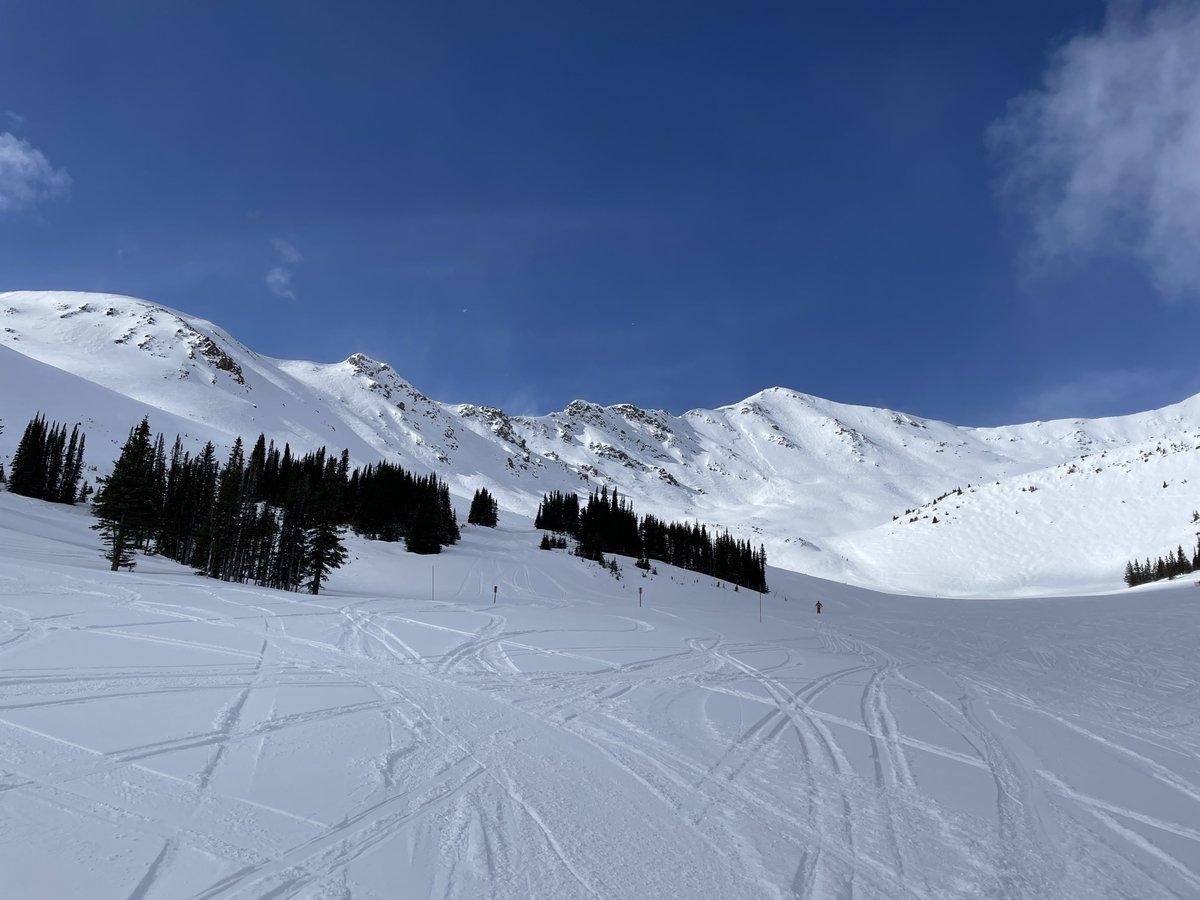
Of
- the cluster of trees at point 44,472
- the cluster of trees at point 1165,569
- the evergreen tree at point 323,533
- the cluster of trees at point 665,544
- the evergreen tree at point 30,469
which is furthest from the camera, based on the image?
the cluster of trees at point 665,544

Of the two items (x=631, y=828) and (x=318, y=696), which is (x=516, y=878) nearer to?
(x=631, y=828)

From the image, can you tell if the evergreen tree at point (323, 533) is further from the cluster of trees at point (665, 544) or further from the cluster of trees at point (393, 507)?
the cluster of trees at point (665, 544)

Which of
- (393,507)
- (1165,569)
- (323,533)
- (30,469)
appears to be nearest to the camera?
(323,533)

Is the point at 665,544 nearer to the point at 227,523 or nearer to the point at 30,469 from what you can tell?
the point at 227,523

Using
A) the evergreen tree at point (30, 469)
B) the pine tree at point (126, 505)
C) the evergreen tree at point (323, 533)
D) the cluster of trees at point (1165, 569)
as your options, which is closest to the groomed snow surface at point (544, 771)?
the pine tree at point (126, 505)

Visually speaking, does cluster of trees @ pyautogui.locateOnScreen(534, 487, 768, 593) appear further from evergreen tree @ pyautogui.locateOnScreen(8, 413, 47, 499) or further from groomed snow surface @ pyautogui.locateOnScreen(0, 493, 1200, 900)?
groomed snow surface @ pyautogui.locateOnScreen(0, 493, 1200, 900)

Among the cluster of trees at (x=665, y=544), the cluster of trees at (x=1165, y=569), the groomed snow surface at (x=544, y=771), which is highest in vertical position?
the cluster of trees at (x=1165, y=569)

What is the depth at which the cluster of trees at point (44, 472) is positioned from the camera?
189 ft

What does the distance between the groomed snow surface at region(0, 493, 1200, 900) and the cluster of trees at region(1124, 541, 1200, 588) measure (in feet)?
241

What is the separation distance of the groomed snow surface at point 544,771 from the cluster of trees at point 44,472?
2515 inches

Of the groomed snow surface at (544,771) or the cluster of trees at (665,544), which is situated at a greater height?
the cluster of trees at (665,544)

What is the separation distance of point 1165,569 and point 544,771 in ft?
296

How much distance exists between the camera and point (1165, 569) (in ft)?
216

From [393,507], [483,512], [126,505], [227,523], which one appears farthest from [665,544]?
[126,505]
